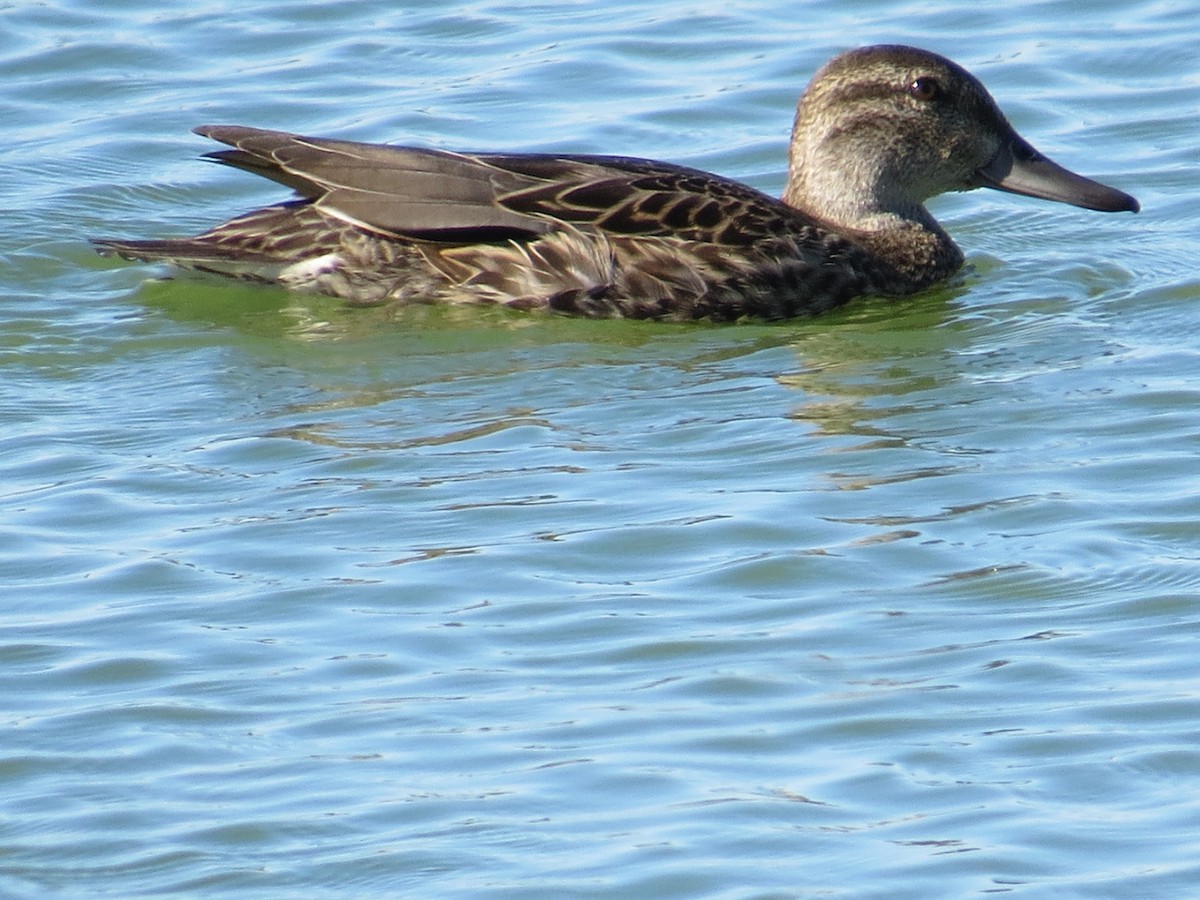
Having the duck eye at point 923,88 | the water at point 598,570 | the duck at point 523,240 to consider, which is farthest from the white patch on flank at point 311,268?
the duck eye at point 923,88

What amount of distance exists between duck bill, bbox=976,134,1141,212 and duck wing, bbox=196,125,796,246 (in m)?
1.27

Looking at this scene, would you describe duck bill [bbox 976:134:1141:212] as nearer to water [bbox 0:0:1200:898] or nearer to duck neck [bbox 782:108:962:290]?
water [bbox 0:0:1200:898]

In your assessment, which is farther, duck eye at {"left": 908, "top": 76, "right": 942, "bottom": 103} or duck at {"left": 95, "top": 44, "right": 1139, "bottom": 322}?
duck eye at {"left": 908, "top": 76, "right": 942, "bottom": 103}

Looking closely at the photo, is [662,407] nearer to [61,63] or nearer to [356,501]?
[356,501]

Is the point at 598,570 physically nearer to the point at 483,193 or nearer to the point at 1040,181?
the point at 483,193

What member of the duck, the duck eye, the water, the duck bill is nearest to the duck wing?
the duck

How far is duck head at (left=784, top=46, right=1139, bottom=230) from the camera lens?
430 inches

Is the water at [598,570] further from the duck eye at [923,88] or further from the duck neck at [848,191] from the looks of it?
the duck eye at [923,88]

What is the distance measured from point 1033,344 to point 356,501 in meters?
2.94

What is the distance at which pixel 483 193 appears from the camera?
1018cm

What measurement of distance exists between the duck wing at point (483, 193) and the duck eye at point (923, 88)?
0.99 meters

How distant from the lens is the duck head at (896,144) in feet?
35.8

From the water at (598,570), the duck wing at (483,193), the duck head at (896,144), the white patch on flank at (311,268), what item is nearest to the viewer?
the water at (598,570)

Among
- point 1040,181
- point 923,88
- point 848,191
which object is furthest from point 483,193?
point 1040,181
